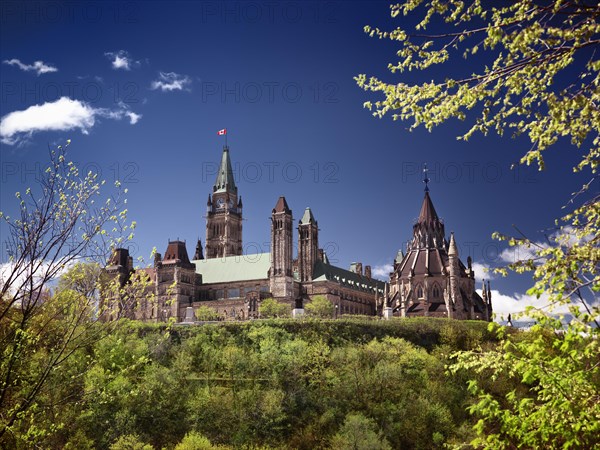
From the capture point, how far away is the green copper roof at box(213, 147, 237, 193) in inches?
5697

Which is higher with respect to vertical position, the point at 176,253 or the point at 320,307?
the point at 176,253

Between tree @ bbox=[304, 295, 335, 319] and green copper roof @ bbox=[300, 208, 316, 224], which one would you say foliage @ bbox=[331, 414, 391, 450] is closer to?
tree @ bbox=[304, 295, 335, 319]

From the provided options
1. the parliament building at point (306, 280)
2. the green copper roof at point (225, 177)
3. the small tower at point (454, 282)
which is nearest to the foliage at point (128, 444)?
the parliament building at point (306, 280)

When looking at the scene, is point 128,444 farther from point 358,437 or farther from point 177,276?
point 177,276

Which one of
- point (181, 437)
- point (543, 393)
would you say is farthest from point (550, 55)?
point (181, 437)

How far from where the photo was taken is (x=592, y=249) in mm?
11211

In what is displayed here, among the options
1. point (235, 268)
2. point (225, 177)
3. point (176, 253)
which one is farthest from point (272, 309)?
point (225, 177)

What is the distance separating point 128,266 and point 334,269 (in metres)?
39.2

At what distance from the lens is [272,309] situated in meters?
97.2

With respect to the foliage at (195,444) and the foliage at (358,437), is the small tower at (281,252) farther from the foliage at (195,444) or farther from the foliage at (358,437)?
the foliage at (195,444)

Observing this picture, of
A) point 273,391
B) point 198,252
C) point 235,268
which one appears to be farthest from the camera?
point 198,252

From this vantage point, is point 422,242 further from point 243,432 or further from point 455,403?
point 243,432

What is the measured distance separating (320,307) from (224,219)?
49201 mm

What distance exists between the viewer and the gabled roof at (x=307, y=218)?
10869 cm
